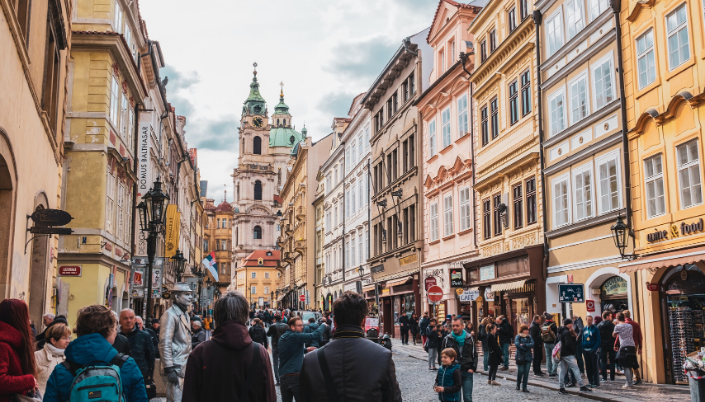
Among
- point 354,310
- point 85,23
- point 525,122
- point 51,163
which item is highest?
point 85,23

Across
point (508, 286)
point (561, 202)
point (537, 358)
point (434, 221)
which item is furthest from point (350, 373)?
point (434, 221)

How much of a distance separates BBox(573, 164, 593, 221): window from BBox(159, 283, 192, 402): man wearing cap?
1479 cm

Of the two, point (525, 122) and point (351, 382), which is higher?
point (525, 122)

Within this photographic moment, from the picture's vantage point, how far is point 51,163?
16.5 metres

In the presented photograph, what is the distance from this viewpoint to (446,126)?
3416cm

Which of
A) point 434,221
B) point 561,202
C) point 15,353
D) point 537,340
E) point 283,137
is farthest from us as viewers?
point 283,137

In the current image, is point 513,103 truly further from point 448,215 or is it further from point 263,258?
point 263,258

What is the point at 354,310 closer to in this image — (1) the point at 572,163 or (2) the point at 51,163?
(2) the point at 51,163

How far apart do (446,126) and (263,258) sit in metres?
118

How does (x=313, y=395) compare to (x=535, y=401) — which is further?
(x=535, y=401)

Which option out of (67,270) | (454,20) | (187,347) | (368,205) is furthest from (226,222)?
(187,347)

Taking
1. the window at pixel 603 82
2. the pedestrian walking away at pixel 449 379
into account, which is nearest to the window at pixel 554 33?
the window at pixel 603 82

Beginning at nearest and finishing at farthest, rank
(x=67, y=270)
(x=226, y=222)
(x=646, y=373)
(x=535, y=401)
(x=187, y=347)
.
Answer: (x=187, y=347) → (x=535, y=401) → (x=646, y=373) → (x=67, y=270) → (x=226, y=222)

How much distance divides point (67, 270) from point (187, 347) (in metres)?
11.8
